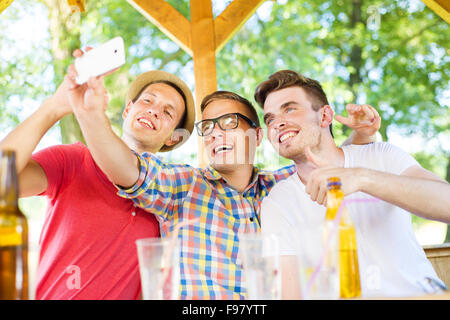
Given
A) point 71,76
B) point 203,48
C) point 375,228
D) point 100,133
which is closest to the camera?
point 71,76

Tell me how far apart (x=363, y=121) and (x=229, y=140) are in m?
0.58

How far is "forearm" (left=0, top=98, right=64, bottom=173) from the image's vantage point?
1.27m

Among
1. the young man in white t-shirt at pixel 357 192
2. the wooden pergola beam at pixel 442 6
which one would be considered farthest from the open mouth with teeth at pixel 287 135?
the wooden pergola beam at pixel 442 6

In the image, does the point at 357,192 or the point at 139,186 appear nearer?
the point at 139,186

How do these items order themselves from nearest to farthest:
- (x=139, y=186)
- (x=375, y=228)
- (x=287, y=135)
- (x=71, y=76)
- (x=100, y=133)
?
1. (x=71, y=76)
2. (x=100, y=133)
3. (x=139, y=186)
4. (x=375, y=228)
5. (x=287, y=135)

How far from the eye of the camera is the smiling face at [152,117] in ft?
6.20

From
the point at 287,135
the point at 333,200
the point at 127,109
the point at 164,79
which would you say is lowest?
the point at 333,200

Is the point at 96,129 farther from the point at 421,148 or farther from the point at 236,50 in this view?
the point at 421,148

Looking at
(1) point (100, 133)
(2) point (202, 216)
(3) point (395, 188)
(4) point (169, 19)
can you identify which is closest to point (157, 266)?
(1) point (100, 133)

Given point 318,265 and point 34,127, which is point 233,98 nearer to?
point 34,127

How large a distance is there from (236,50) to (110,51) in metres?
6.78

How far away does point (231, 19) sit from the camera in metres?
2.88

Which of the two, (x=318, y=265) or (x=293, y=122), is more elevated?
(x=293, y=122)

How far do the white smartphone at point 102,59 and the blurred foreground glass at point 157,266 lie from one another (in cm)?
39
